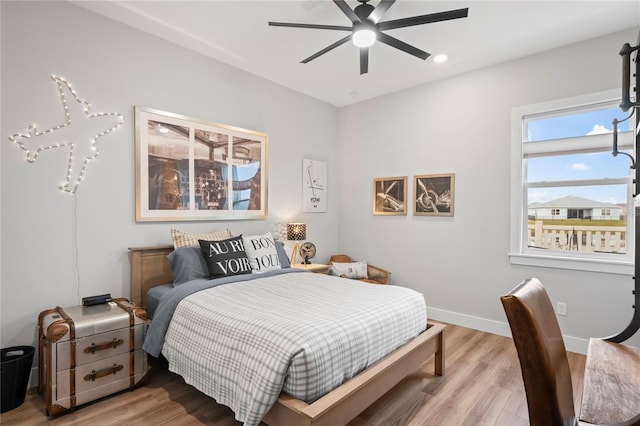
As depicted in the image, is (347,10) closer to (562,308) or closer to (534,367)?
(534,367)

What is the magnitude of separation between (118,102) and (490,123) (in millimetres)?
3663

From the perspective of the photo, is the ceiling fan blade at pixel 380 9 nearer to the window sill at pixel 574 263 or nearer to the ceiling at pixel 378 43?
the ceiling at pixel 378 43

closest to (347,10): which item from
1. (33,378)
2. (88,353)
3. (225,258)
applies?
(225,258)

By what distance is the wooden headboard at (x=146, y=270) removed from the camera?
2.86 meters

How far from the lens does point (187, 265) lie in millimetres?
2797

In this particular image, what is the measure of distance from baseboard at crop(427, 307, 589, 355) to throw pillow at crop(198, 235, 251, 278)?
239cm

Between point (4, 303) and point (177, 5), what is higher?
point (177, 5)

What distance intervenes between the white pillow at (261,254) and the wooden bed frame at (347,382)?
0.73m

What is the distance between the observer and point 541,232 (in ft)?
11.0

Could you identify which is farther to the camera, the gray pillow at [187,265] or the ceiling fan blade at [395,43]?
the gray pillow at [187,265]

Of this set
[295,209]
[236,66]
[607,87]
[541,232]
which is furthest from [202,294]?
[607,87]

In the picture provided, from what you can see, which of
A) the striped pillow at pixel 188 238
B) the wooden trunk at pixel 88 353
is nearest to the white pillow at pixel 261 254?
the striped pillow at pixel 188 238

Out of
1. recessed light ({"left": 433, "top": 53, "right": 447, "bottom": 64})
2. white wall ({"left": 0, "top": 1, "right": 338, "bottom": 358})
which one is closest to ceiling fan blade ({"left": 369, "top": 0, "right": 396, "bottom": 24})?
recessed light ({"left": 433, "top": 53, "right": 447, "bottom": 64})

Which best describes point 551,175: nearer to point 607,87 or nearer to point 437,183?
point 607,87
